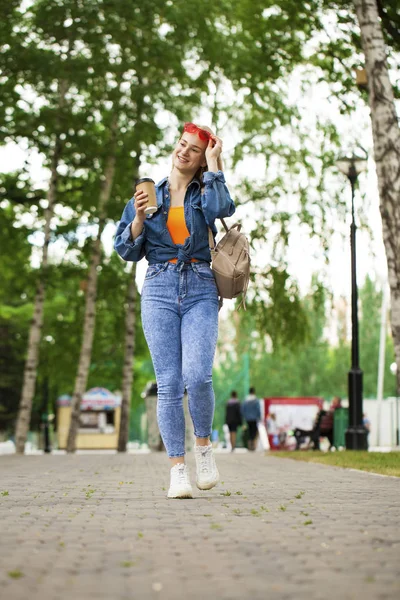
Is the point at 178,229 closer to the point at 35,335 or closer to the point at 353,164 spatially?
the point at 353,164

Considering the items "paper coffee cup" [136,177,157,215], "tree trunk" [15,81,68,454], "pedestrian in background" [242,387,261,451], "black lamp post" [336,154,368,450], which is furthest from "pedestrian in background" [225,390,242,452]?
"paper coffee cup" [136,177,157,215]

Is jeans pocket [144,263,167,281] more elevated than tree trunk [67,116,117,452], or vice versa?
tree trunk [67,116,117,452]

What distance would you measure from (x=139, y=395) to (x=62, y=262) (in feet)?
72.0

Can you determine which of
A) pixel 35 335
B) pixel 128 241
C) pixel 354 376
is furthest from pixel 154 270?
pixel 35 335

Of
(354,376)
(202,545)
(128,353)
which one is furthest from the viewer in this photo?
(128,353)

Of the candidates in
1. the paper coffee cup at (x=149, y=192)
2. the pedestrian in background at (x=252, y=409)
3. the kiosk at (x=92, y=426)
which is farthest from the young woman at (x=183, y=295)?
the kiosk at (x=92, y=426)

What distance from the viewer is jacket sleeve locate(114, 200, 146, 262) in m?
7.74

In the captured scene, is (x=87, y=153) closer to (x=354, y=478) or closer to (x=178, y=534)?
(x=354, y=478)

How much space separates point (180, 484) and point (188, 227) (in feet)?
5.44

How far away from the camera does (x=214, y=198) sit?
7.58 m

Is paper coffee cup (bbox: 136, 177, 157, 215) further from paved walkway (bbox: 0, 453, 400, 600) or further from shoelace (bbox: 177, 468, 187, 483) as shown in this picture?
paved walkway (bbox: 0, 453, 400, 600)

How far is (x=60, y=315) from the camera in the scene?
43.2 m

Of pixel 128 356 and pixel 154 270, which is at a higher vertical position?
pixel 128 356

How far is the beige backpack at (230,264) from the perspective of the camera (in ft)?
25.1
